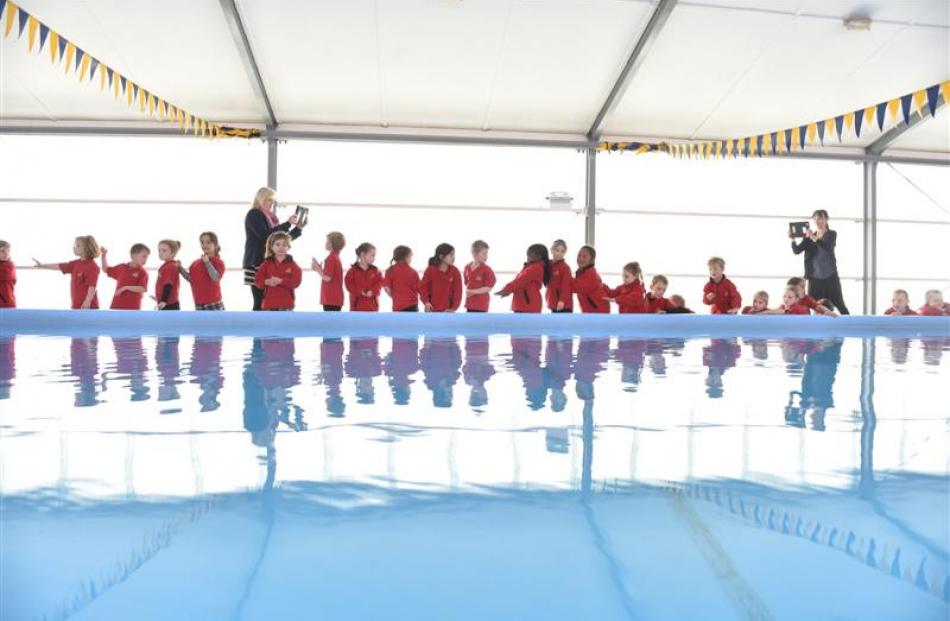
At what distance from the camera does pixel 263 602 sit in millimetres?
570

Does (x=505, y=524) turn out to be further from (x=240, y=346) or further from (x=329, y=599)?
(x=240, y=346)

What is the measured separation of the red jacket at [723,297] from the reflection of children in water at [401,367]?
2.97 meters

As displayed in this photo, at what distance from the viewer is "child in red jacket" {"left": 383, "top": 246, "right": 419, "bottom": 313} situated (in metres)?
5.11

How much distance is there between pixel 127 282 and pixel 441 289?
216 cm

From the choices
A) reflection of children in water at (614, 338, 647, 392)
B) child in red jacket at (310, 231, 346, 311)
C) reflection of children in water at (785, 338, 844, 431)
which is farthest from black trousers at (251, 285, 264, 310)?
reflection of children in water at (785, 338, 844, 431)

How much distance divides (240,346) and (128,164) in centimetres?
681

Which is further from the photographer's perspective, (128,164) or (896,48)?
(128,164)

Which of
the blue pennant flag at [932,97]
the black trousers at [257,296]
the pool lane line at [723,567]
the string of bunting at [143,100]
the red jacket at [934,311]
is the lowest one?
the pool lane line at [723,567]

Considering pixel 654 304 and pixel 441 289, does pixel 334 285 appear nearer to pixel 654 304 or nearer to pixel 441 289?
pixel 441 289

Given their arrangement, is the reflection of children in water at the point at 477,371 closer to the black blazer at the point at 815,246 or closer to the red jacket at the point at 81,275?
the red jacket at the point at 81,275

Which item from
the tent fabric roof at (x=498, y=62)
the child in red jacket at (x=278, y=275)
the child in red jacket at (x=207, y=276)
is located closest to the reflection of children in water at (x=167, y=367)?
the child in red jacket at (x=278, y=275)

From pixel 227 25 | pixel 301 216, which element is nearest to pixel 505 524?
pixel 301 216

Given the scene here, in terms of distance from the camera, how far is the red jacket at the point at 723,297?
210 inches

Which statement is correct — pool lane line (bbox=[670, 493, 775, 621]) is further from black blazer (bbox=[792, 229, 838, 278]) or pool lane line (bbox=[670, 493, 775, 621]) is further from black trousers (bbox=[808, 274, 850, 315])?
black trousers (bbox=[808, 274, 850, 315])
